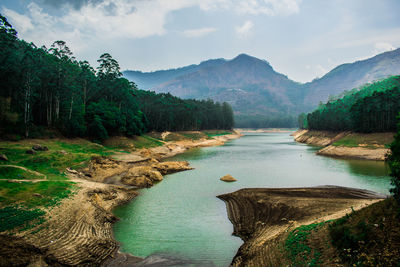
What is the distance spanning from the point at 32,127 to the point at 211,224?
43.2 metres

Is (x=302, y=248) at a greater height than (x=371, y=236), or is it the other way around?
(x=371, y=236)

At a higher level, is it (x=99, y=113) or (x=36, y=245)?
(x=99, y=113)

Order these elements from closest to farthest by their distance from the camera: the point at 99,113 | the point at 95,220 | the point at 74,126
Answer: the point at 95,220 < the point at 74,126 < the point at 99,113

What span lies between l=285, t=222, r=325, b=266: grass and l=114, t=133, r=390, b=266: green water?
14.4 feet

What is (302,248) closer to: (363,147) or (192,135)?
(363,147)

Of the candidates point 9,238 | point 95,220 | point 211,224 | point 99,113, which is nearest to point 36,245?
point 9,238

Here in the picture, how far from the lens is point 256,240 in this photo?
1712 centimetres

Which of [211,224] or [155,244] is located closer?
[155,244]

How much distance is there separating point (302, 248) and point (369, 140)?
6528 centimetres

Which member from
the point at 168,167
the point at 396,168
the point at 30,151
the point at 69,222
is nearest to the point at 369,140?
the point at 168,167

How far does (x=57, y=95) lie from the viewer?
52250mm

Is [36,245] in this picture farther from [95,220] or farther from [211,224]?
[211,224]

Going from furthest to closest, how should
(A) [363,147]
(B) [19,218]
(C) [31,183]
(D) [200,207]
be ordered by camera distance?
(A) [363,147], (D) [200,207], (C) [31,183], (B) [19,218]

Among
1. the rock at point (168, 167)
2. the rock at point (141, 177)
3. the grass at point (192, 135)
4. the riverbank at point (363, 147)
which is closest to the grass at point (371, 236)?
the rock at point (141, 177)
